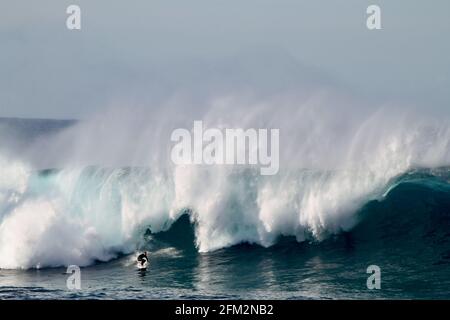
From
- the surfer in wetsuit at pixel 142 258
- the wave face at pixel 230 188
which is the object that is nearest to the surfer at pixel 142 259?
the surfer in wetsuit at pixel 142 258

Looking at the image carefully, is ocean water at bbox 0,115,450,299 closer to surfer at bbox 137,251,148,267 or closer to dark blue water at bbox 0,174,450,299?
dark blue water at bbox 0,174,450,299

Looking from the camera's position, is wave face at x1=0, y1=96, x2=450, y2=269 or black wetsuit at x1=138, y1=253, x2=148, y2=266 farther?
wave face at x1=0, y1=96, x2=450, y2=269

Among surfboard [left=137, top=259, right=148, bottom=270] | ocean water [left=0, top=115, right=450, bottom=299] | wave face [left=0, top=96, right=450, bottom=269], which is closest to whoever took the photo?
ocean water [left=0, top=115, right=450, bottom=299]

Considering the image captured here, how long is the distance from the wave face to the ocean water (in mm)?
41

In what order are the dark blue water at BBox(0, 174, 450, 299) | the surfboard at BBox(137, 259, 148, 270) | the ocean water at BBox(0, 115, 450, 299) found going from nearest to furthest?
the dark blue water at BBox(0, 174, 450, 299)
the ocean water at BBox(0, 115, 450, 299)
the surfboard at BBox(137, 259, 148, 270)

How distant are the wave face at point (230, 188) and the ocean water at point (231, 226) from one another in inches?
1.6

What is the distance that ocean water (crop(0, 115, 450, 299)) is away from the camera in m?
15.5

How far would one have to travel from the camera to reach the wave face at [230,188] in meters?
18.4

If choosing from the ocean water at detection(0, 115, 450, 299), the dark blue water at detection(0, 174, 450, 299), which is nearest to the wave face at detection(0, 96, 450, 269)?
the ocean water at detection(0, 115, 450, 299)

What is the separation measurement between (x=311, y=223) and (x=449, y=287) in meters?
5.24

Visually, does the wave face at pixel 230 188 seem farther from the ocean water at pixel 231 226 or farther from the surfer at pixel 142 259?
the surfer at pixel 142 259
